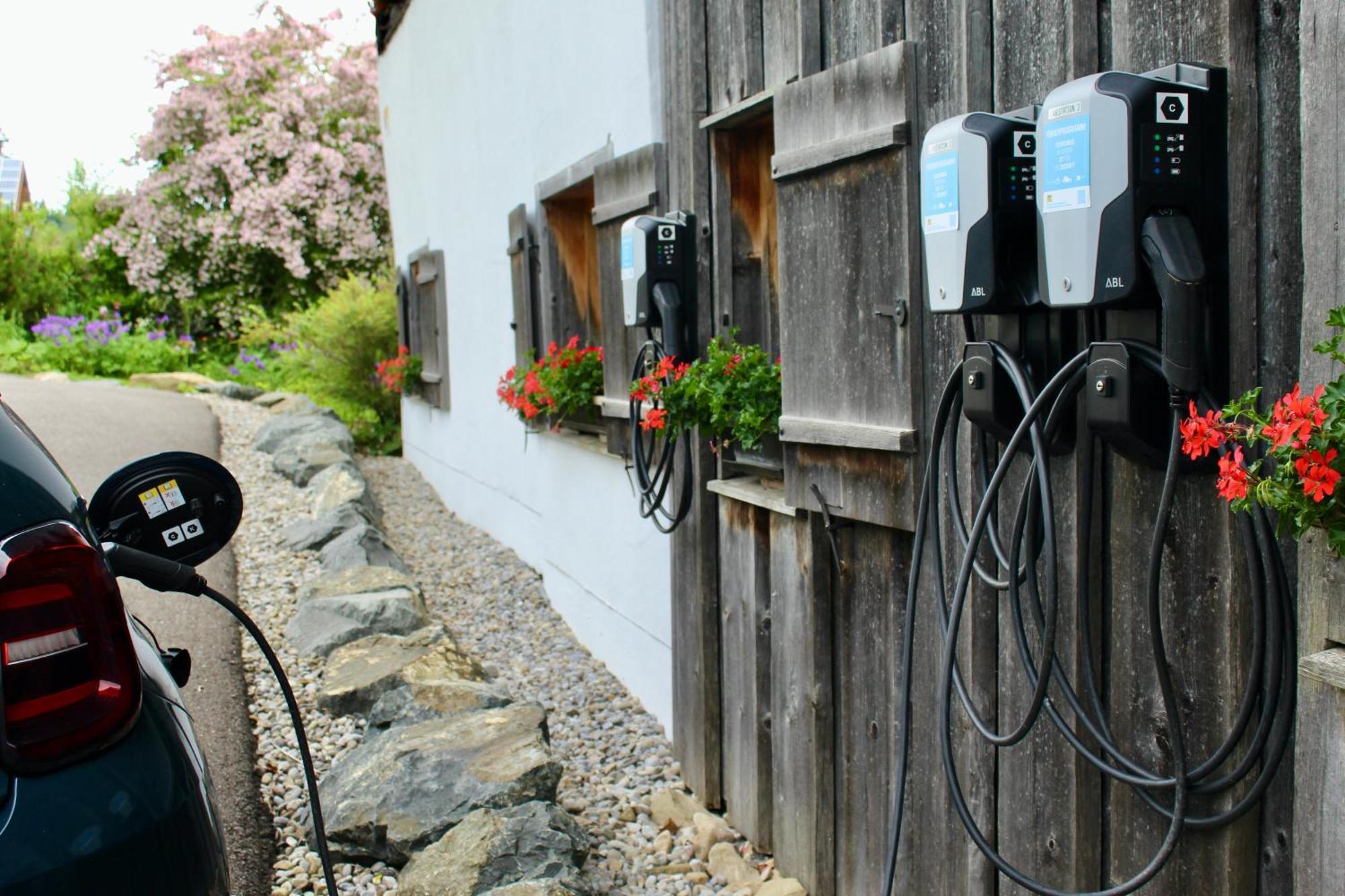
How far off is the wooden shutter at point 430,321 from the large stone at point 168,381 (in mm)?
5415

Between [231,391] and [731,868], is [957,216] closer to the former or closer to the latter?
[731,868]

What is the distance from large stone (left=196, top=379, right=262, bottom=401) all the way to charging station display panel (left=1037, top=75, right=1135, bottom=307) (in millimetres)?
13073

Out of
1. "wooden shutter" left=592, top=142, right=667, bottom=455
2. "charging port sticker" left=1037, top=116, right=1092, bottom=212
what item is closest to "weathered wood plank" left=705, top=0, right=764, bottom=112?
"wooden shutter" left=592, top=142, right=667, bottom=455

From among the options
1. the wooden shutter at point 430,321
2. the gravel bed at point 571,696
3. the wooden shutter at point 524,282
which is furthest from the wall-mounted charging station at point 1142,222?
the wooden shutter at point 430,321

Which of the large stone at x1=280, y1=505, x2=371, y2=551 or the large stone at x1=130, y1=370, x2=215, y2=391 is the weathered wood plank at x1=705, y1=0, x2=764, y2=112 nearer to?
the large stone at x1=280, y1=505, x2=371, y2=551

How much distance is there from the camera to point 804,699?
10.7ft

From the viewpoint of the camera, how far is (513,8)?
6230 millimetres

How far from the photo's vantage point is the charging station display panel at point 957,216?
Answer: 2092mm

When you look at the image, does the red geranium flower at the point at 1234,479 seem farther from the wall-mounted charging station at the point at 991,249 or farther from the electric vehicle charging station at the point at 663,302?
the electric vehicle charging station at the point at 663,302

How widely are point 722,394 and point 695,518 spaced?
68 cm

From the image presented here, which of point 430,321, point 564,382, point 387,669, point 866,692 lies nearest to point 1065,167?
point 866,692

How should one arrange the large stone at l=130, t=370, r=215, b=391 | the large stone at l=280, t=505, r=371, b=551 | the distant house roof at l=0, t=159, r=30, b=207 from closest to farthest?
the large stone at l=280, t=505, r=371, b=551, the large stone at l=130, t=370, r=215, b=391, the distant house roof at l=0, t=159, r=30, b=207

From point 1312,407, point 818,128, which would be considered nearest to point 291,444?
point 818,128

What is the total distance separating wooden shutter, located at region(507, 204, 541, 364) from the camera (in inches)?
244
